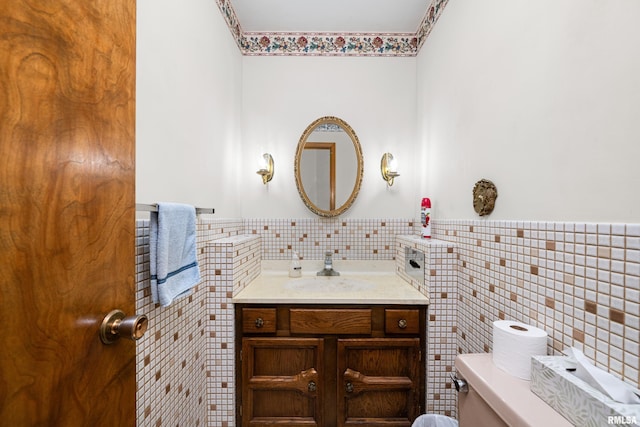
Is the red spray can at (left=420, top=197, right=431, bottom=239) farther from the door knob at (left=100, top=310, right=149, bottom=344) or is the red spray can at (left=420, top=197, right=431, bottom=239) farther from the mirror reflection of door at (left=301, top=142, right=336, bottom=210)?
the door knob at (left=100, top=310, right=149, bottom=344)

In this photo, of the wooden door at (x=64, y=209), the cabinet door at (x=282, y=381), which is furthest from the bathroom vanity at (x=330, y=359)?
the wooden door at (x=64, y=209)

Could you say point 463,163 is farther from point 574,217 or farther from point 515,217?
point 574,217

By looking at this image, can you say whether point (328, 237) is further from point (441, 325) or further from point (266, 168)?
point (441, 325)

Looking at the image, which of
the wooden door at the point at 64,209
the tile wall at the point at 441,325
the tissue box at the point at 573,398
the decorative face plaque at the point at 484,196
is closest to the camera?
the wooden door at the point at 64,209

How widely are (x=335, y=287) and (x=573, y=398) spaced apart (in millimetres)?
1185

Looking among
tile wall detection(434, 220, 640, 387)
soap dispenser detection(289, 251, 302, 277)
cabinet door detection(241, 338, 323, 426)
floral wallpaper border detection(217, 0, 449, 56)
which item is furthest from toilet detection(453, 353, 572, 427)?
floral wallpaper border detection(217, 0, 449, 56)

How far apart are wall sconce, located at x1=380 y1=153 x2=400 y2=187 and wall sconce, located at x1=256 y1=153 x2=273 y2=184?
0.82 m

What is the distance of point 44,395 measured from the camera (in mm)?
416

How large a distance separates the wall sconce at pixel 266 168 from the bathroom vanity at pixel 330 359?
0.88 m

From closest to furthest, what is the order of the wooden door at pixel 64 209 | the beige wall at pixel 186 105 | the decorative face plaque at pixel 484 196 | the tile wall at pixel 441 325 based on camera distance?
the wooden door at pixel 64 209
the beige wall at pixel 186 105
the decorative face plaque at pixel 484 196
the tile wall at pixel 441 325

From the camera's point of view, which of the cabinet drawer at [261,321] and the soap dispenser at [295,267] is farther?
the soap dispenser at [295,267]

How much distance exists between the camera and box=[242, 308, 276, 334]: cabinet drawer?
55.2 inches

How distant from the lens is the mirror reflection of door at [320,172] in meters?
1.91

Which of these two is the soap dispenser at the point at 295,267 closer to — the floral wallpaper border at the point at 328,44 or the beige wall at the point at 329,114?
the beige wall at the point at 329,114
